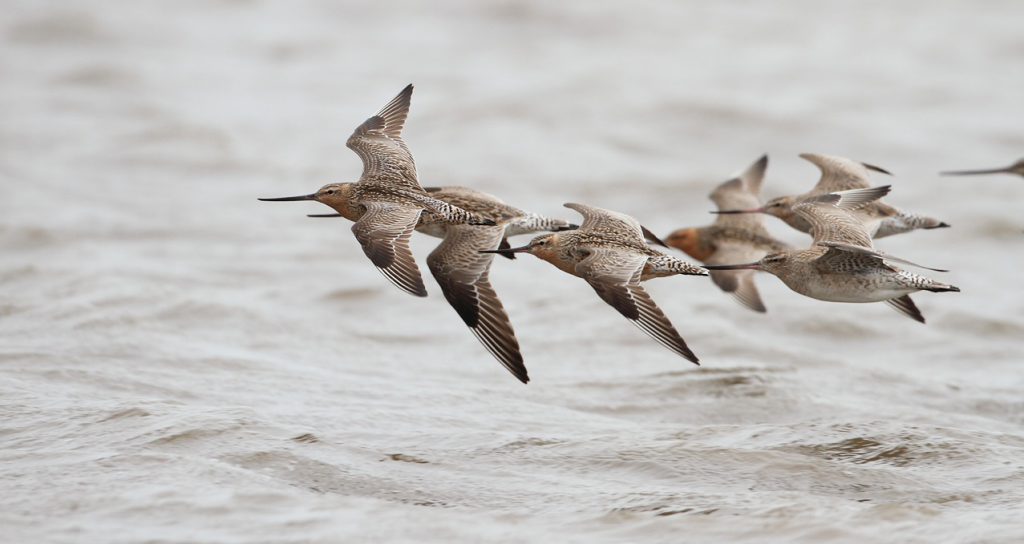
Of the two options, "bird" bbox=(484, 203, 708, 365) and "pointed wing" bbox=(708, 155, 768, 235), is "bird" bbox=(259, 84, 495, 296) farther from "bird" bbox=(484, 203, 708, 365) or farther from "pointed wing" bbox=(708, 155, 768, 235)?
"pointed wing" bbox=(708, 155, 768, 235)

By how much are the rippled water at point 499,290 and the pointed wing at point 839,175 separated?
4.66 ft

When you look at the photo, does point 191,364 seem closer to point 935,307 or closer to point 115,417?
point 115,417

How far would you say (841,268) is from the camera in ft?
28.4

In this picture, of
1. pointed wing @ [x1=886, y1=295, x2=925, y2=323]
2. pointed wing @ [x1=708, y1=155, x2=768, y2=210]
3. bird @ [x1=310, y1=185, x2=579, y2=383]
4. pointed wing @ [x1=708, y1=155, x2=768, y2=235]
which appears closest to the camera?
bird @ [x1=310, y1=185, x2=579, y2=383]

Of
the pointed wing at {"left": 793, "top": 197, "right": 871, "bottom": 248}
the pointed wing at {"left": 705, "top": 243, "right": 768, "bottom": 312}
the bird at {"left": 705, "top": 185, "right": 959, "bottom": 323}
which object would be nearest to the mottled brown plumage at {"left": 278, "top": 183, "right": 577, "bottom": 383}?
the bird at {"left": 705, "top": 185, "right": 959, "bottom": 323}

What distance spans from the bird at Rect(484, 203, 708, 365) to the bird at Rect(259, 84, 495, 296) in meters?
0.49

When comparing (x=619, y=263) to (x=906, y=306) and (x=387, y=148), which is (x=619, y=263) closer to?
(x=387, y=148)

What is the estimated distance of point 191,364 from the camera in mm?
10156

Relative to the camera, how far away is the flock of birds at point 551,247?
8156 millimetres

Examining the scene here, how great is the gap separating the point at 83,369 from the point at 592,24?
13151mm

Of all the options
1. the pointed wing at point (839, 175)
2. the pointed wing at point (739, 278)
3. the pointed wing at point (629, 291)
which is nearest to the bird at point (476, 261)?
the pointed wing at point (629, 291)

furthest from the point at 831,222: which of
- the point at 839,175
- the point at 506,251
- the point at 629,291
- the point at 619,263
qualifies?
the point at 506,251

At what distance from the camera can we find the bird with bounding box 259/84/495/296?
26.5 ft

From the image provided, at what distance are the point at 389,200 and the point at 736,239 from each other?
366 centimetres
